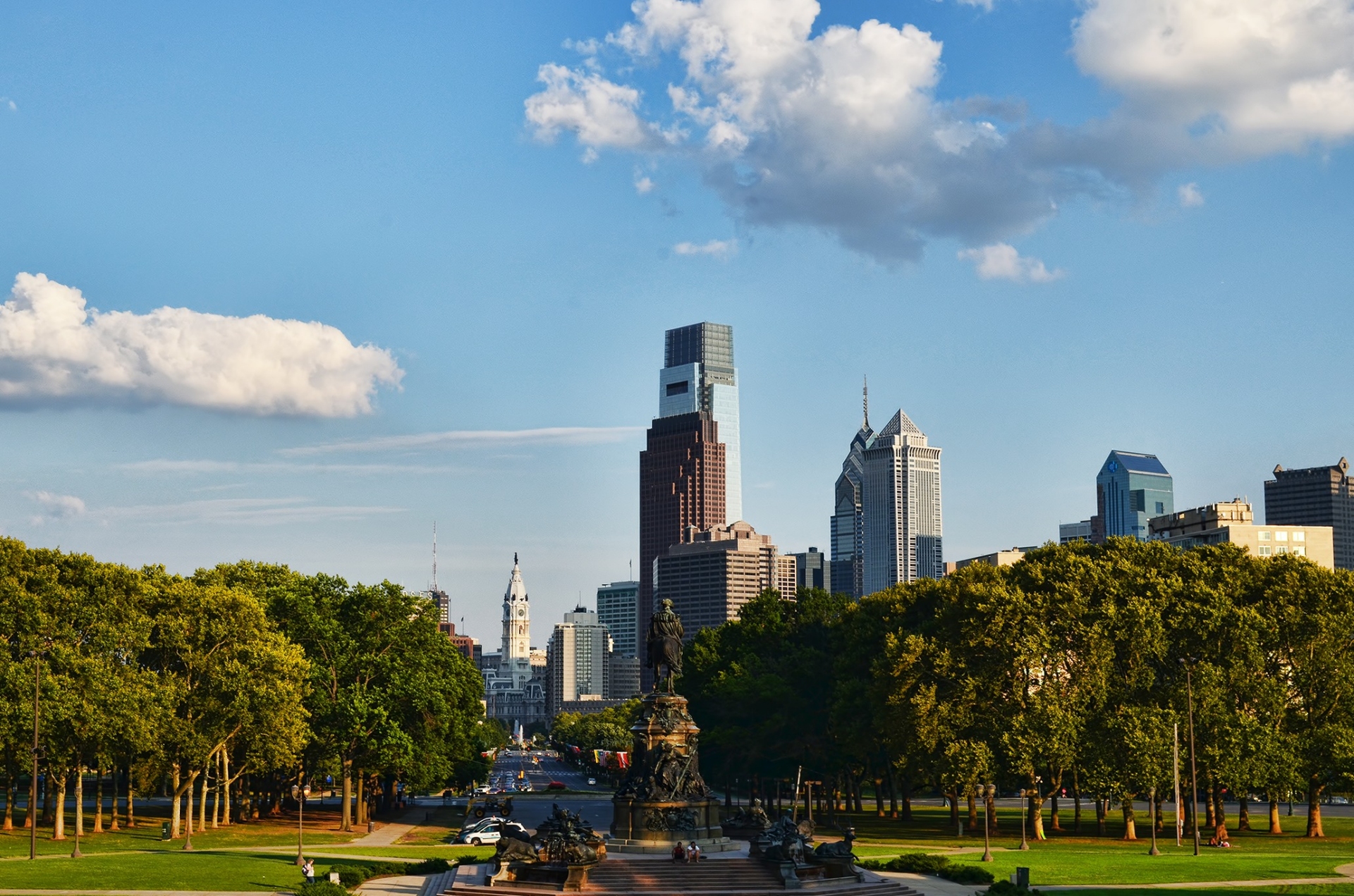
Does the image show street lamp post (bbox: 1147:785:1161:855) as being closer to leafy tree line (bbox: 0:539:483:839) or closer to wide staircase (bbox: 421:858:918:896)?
wide staircase (bbox: 421:858:918:896)

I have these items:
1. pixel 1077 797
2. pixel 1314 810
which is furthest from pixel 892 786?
pixel 1314 810

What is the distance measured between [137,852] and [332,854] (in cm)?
940

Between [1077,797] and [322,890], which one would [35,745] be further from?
[1077,797]

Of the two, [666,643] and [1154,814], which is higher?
[666,643]

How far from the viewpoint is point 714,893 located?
5191 centimetres

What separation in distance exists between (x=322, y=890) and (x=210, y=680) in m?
32.4

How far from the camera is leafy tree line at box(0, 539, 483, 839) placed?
75.9 m

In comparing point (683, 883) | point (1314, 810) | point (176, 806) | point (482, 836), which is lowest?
point (482, 836)

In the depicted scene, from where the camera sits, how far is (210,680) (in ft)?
267

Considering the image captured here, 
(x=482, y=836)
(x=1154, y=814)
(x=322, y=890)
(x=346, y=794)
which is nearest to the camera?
(x=322, y=890)

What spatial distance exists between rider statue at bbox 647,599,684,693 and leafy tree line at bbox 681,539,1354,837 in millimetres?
21371

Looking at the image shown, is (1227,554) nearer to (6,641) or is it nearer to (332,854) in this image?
(332,854)

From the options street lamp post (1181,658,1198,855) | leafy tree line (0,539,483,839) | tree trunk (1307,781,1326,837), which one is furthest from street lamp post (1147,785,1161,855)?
leafy tree line (0,539,483,839)

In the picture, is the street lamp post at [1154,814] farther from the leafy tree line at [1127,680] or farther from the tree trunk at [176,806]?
the tree trunk at [176,806]
